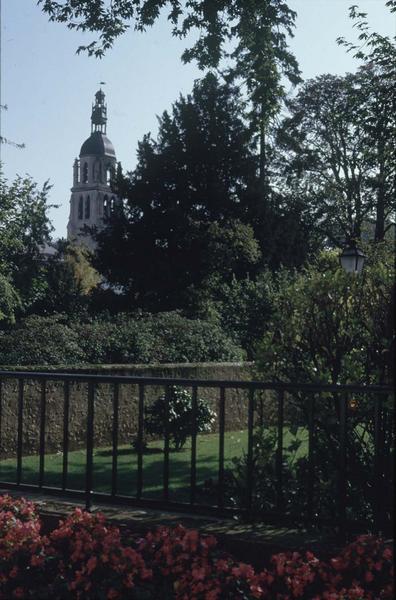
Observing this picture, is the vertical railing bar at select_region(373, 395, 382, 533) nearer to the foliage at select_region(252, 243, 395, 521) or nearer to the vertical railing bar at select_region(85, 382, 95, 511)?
the foliage at select_region(252, 243, 395, 521)

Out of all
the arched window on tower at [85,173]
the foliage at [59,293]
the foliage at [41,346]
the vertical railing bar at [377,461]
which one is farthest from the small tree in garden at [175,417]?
the arched window on tower at [85,173]

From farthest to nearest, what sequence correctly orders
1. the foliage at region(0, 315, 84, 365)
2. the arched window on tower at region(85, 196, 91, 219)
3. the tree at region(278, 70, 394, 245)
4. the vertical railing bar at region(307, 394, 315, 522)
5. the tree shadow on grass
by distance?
the arched window on tower at region(85, 196, 91, 219), the tree at region(278, 70, 394, 245), the foliage at region(0, 315, 84, 365), the tree shadow on grass, the vertical railing bar at region(307, 394, 315, 522)

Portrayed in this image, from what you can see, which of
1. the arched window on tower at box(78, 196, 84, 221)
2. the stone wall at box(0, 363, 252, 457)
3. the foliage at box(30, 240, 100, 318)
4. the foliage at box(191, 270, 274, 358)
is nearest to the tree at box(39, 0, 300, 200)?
the stone wall at box(0, 363, 252, 457)

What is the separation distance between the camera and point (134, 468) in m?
10.5

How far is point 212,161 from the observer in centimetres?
3903

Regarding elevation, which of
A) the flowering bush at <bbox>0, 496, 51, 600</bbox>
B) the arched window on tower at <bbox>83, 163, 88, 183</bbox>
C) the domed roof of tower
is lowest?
the flowering bush at <bbox>0, 496, 51, 600</bbox>

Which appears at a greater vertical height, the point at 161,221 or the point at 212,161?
the point at 212,161

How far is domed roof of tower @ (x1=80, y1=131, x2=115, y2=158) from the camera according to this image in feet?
435

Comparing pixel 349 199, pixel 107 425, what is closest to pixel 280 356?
pixel 107 425

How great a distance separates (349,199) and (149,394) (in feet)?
99.1

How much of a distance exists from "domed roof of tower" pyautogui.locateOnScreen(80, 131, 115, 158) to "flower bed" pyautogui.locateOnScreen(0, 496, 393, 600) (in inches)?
5128

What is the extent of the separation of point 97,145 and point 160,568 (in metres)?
131

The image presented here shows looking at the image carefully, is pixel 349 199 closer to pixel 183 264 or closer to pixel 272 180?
pixel 272 180

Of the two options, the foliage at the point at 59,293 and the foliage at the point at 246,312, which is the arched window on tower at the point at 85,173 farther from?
the foliage at the point at 246,312
